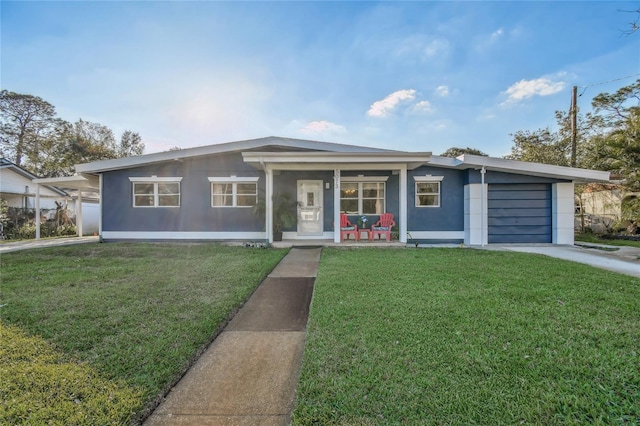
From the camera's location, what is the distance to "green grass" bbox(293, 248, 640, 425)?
1.84 metres

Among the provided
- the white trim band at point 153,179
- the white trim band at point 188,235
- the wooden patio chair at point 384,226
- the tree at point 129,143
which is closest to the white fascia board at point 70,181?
the white trim band at point 153,179

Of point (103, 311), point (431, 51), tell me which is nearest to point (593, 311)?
point (103, 311)

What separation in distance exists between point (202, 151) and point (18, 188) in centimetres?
1351

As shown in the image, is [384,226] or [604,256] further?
[384,226]

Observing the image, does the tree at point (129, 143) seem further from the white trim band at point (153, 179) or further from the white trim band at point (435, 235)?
the white trim band at point (435, 235)

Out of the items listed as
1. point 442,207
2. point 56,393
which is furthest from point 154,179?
point 442,207

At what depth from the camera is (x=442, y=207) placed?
405 inches

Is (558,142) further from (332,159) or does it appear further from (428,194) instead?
(332,159)

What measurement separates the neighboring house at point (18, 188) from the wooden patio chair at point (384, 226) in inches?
686

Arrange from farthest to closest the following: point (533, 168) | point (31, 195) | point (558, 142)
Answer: point (558, 142), point (31, 195), point (533, 168)

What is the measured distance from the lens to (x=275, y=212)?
9.64m

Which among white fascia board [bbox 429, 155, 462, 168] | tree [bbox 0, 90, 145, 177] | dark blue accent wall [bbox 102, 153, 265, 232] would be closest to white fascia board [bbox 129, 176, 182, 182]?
dark blue accent wall [bbox 102, 153, 265, 232]

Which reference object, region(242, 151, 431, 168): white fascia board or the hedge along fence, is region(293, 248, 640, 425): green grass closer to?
the hedge along fence

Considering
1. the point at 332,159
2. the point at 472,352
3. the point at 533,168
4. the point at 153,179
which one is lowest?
the point at 472,352
